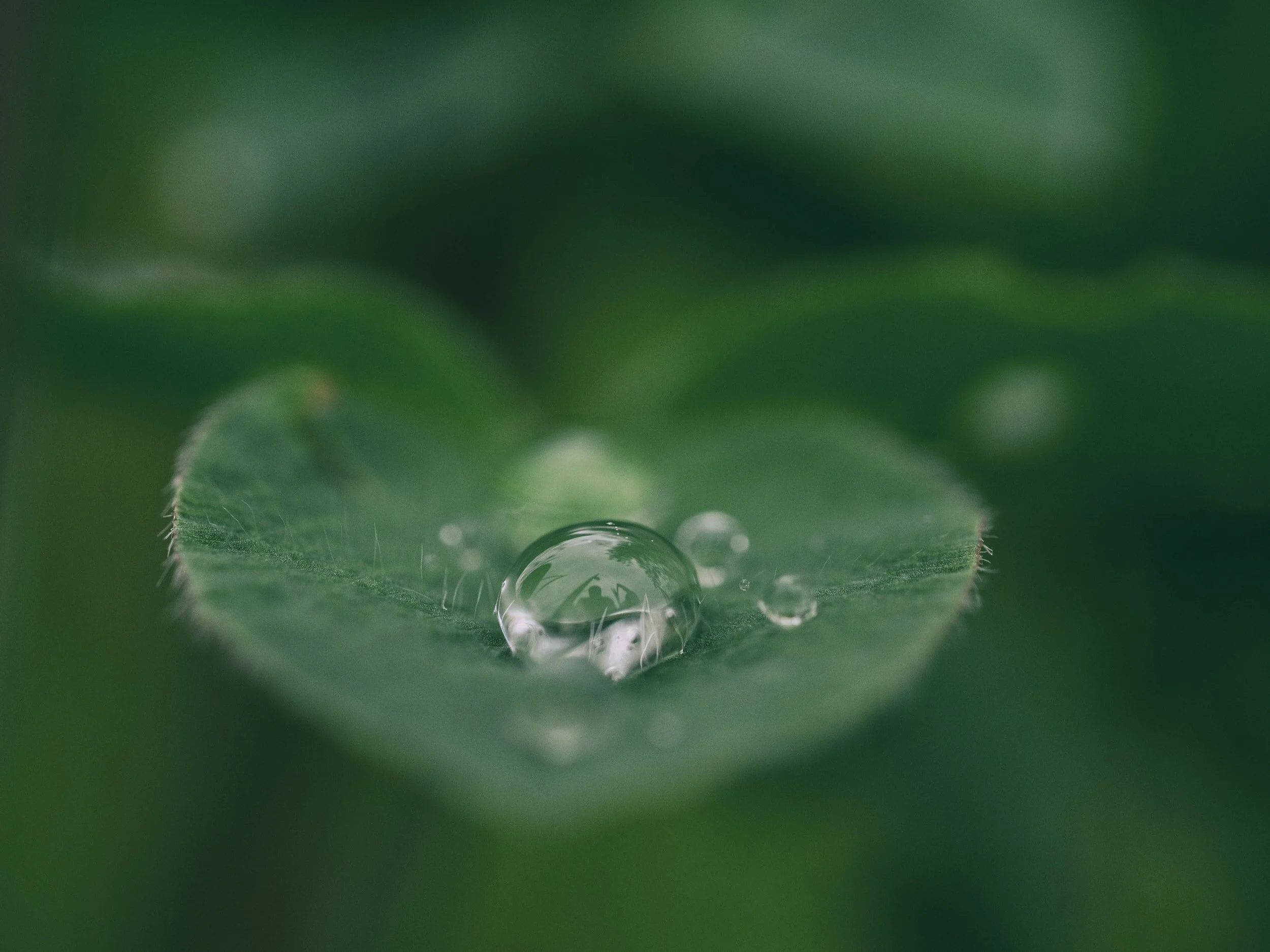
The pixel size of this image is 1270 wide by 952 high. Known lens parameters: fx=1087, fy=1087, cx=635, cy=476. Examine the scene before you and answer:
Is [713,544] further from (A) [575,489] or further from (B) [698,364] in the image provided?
(B) [698,364]

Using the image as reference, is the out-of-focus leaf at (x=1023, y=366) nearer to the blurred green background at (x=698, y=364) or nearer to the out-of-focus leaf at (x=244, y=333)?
the blurred green background at (x=698, y=364)

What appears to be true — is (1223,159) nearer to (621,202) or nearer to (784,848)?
(621,202)

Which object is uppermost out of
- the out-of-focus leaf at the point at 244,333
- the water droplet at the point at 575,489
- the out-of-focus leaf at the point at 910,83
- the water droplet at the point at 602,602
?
the out-of-focus leaf at the point at 910,83

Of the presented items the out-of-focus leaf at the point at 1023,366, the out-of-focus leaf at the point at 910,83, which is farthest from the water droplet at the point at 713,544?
the out-of-focus leaf at the point at 910,83

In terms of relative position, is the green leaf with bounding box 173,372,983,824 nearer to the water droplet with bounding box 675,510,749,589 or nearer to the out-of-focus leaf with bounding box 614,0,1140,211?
the water droplet with bounding box 675,510,749,589

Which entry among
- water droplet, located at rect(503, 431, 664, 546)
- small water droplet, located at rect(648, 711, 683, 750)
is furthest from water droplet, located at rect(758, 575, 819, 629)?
water droplet, located at rect(503, 431, 664, 546)

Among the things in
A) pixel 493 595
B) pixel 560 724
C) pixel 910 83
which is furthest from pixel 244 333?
pixel 910 83
